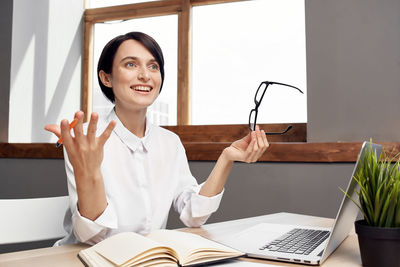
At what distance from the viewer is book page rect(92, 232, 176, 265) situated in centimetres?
58

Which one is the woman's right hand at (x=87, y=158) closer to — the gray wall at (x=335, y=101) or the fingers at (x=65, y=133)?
the fingers at (x=65, y=133)

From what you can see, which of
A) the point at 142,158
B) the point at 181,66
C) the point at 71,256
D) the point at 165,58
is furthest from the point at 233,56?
the point at 71,256

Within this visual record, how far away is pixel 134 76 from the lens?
3.94ft

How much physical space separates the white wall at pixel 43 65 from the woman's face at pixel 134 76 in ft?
5.48

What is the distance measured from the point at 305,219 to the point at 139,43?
781 mm

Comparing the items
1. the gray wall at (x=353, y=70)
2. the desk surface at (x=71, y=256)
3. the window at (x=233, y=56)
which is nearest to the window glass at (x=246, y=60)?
the window at (x=233, y=56)

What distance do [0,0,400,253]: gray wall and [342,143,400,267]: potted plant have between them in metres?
1.16

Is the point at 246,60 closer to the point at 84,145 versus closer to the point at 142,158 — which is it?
the point at 142,158

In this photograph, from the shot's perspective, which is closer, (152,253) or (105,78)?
(152,253)

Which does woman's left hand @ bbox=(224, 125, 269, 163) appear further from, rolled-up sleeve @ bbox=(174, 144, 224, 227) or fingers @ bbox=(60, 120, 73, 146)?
fingers @ bbox=(60, 120, 73, 146)

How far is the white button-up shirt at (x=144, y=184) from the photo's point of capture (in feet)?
3.65

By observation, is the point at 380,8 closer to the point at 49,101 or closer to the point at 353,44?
the point at 353,44

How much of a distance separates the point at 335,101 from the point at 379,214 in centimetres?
128

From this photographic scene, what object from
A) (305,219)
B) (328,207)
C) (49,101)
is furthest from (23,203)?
(49,101)
